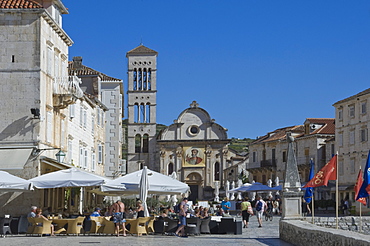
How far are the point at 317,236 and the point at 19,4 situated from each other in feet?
58.9

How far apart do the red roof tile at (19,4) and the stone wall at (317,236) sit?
13.8 metres

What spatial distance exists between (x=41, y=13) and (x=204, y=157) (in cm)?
5878

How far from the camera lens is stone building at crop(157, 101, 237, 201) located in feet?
278

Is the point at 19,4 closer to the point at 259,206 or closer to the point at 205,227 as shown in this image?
the point at 205,227

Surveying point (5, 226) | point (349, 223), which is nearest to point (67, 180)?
point (5, 226)

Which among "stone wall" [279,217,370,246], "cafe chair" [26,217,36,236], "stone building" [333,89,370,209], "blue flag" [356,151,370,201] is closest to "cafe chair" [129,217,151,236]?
"cafe chair" [26,217,36,236]

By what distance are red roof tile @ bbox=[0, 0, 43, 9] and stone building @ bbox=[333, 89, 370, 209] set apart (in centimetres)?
3367

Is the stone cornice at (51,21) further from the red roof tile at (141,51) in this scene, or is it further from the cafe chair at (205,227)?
the red roof tile at (141,51)

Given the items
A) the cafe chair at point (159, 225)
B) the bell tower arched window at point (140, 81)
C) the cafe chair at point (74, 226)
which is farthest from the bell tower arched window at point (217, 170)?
the cafe chair at point (74, 226)

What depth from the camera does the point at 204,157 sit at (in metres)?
85.2

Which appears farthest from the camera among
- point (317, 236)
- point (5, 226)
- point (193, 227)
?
point (193, 227)

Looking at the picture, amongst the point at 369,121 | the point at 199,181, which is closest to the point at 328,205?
the point at 369,121

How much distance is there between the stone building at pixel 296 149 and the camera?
227 ft

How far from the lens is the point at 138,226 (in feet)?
73.2
